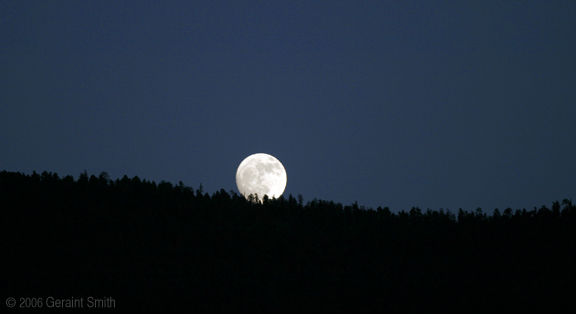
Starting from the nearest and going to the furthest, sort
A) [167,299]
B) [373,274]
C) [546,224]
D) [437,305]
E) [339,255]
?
[167,299], [437,305], [373,274], [339,255], [546,224]

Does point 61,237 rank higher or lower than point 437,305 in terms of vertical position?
higher

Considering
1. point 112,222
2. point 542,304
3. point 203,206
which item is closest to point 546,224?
point 542,304

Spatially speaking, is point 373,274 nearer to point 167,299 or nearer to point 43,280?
point 167,299

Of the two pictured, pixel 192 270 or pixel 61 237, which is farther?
pixel 61 237

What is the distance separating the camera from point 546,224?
92.9 feet

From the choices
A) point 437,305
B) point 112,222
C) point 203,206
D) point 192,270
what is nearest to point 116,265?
point 192,270

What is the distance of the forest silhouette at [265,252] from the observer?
18.2m

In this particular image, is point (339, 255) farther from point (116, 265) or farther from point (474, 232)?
point (116, 265)

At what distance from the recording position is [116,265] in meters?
21.8

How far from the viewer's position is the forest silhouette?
59.7 feet

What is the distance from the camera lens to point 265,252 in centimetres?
2514

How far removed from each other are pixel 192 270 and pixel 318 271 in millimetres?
5697

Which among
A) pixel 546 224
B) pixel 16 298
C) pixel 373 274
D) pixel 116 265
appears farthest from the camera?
pixel 546 224

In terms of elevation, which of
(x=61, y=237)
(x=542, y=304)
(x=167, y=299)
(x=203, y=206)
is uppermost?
(x=203, y=206)
